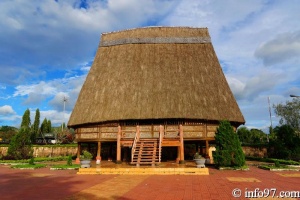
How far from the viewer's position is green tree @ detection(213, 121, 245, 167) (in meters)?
15.3

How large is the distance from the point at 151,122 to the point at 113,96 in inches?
149

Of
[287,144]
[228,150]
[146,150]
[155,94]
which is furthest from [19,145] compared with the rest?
[287,144]

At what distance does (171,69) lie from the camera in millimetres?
21406

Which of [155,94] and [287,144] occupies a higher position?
[155,94]

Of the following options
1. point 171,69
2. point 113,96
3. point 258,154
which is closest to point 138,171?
point 113,96

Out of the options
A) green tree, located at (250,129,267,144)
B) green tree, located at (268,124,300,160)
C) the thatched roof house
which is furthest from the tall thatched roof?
green tree, located at (250,129,267,144)

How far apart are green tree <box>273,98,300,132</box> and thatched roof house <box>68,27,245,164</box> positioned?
27.3 m

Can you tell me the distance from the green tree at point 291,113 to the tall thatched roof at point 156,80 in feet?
89.7

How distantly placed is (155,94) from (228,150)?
6.97 m

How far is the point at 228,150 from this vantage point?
50.0 feet

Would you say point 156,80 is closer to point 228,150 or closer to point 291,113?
point 228,150

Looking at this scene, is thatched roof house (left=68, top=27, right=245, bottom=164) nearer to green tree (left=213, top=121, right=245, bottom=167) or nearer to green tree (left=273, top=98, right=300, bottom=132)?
green tree (left=213, top=121, right=245, bottom=167)

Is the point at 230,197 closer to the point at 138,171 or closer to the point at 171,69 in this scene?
the point at 138,171

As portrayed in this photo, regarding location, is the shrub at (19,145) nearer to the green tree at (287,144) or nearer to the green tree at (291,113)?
the green tree at (287,144)
